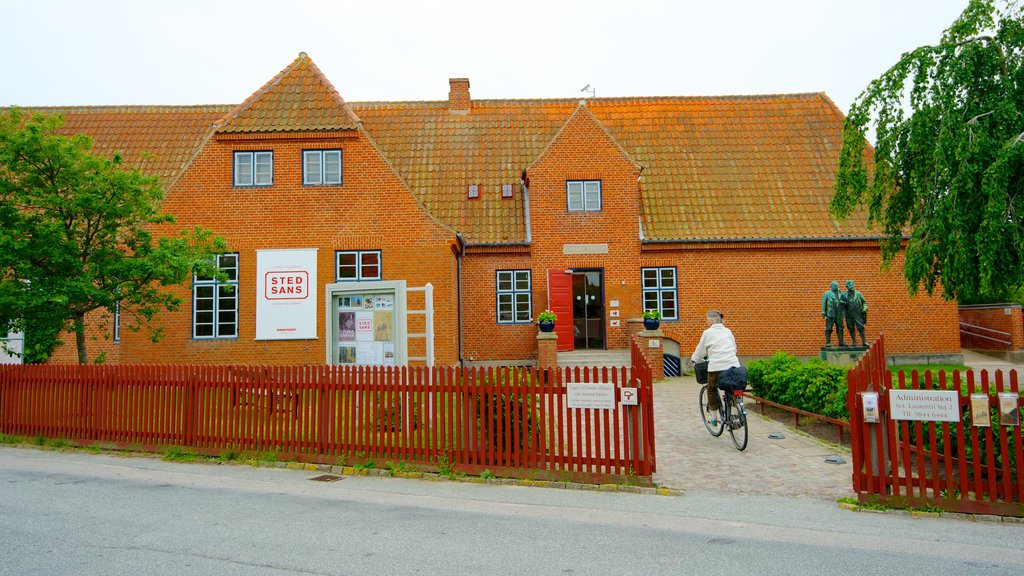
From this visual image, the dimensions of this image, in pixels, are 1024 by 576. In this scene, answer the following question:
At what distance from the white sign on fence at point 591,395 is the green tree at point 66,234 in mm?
8252

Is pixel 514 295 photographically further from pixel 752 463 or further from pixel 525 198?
pixel 752 463

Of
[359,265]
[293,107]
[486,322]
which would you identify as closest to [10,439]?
[359,265]

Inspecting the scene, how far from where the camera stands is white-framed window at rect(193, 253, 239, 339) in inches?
672

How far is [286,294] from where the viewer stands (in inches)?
673

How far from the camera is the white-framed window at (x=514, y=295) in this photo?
20734 millimetres

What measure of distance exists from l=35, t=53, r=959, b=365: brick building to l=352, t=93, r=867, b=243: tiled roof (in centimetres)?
7

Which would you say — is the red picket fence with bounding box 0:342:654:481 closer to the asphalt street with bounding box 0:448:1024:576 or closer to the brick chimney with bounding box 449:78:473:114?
the asphalt street with bounding box 0:448:1024:576

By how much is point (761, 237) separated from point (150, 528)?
18.0 m

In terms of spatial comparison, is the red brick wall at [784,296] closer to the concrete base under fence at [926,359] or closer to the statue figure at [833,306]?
the concrete base under fence at [926,359]

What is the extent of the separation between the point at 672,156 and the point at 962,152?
13.3m

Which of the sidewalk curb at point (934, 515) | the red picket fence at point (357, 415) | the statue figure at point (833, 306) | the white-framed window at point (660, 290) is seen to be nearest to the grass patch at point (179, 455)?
the red picket fence at point (357, 415)

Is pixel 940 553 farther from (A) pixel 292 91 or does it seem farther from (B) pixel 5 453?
(A) pixel 292 91

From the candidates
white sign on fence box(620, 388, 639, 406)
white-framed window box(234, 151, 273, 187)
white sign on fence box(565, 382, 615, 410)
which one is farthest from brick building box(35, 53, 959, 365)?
white sign on fence box(620, 388, 639, 406)

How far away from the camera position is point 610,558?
543 cm
